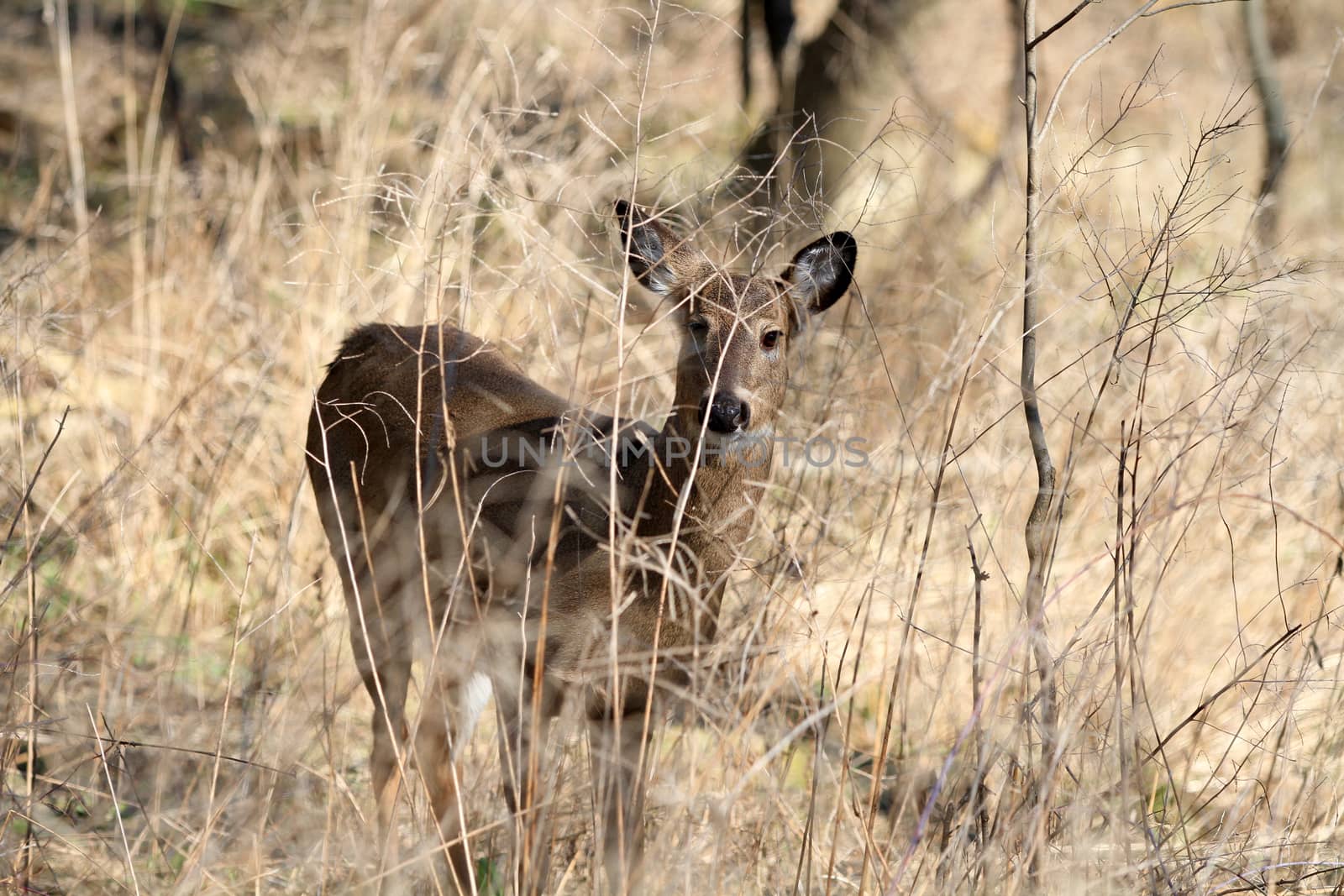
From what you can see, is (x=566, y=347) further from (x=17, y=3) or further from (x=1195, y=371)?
(x=17, y=3)

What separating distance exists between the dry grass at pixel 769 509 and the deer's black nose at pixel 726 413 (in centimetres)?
22

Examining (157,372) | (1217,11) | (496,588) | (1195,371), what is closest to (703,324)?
(496,588)

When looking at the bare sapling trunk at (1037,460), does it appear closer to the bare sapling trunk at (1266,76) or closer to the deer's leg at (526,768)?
the deer's leg at (526,768)

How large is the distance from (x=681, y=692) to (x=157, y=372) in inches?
154

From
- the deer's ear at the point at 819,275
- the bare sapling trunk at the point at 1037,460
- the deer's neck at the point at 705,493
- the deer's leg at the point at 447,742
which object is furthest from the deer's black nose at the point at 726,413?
the deer's leg at the point at 447,742

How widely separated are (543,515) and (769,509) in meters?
0.95

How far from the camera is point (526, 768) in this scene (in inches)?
136

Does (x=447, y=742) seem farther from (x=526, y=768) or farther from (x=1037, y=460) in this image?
(x=1037, y=460)

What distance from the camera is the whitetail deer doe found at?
3174mm

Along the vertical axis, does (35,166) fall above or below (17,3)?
below

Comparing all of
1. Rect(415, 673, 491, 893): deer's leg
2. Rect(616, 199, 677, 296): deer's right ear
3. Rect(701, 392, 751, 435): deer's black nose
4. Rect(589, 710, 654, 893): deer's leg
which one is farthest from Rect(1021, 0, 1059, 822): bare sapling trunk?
Rect(415, 673, 491, 893): deer's leg

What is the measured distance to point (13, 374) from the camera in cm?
329

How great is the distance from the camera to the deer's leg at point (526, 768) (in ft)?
8.81

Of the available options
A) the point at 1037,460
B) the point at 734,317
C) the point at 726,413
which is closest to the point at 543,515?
the point at 726,413
